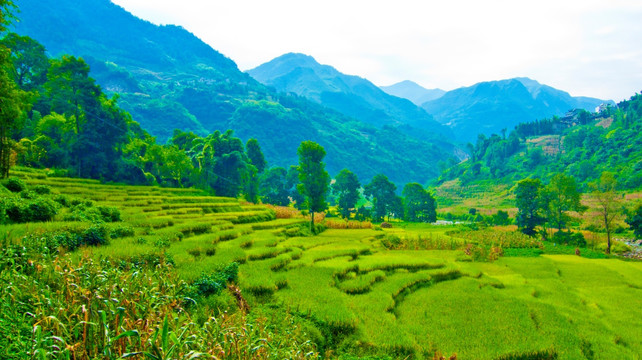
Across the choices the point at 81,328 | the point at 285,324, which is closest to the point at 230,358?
the point at 81,328

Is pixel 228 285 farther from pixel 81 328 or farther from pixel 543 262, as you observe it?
pixel 543 262

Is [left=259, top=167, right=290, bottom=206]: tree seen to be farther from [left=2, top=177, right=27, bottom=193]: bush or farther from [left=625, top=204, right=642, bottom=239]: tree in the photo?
[left=625, top=204, right=642, bottom=239]: tree

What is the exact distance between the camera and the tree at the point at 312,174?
30969 millimetres

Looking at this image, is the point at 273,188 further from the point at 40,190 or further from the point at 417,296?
the point at 417,296

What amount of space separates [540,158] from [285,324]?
13717cm

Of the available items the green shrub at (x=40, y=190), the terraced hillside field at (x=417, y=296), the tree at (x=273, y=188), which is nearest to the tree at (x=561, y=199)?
the terraced hillside field at (x=417, y=296)

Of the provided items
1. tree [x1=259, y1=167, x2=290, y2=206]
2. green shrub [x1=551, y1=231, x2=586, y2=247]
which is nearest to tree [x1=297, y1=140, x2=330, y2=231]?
green shrub [x1=551, y1=231, x2=586, y2=247]

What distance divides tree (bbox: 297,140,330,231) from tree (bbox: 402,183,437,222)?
155ft

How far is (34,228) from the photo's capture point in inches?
445

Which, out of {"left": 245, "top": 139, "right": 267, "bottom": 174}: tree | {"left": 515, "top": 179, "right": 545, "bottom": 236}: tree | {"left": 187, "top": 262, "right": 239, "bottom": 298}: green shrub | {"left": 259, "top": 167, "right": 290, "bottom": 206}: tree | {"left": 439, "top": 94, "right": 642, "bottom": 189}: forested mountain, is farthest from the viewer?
{"left": 439, "top": 94, "right": 642, "bottom": 189}: forested mountain

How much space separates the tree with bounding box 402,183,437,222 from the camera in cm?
7425

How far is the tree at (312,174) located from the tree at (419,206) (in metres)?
47.3

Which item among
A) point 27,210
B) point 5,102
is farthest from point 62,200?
point 5,102

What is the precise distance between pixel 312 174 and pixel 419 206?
50.3 m
